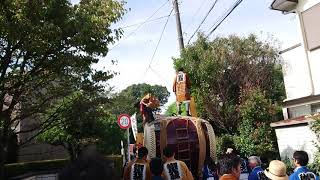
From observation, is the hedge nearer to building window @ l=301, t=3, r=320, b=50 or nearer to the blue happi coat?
building window @ l=301, t=3, r=320, b=50

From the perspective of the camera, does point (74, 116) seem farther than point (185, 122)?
Yes

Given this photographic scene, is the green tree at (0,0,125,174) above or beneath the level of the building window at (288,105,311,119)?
above

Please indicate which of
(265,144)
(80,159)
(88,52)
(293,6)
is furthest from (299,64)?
(80,159)

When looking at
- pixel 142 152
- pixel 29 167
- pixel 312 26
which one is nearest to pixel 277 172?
pixel 142 152

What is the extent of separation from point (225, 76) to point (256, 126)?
3.60 metres

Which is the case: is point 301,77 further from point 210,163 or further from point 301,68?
point 210,163

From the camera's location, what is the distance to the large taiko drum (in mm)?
10094

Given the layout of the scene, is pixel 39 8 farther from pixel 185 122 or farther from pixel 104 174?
pixel 104 174

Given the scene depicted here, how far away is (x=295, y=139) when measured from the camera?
1420 cm

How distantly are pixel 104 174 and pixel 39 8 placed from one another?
28.1ft

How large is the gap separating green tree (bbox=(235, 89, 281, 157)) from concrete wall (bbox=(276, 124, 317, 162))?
938mm

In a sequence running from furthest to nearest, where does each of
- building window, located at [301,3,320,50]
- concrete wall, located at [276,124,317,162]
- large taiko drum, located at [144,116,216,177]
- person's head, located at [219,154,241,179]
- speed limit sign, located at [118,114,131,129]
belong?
speed limit sign, located at [118,114,131,129], building window, located at [301,3,320,50], concrete wall, located at [276,124,317,162], large taiko drum, located at [144,116,216,177], person's head, located at [219,154,241,179]

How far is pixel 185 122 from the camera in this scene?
405 inches


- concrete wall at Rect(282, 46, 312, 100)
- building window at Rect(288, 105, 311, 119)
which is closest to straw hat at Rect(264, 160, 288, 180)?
concrete wall at Rect(282, 46, 312, 100)
